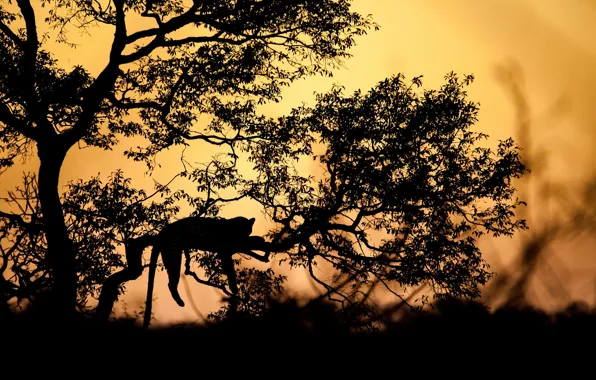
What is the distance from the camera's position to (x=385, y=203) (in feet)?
38.5

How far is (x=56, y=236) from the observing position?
1144cm

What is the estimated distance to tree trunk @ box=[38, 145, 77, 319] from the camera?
11062 millimetres

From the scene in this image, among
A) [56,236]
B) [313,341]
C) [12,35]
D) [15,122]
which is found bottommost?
[313,341]

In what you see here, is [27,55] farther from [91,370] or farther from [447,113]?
[447,113]

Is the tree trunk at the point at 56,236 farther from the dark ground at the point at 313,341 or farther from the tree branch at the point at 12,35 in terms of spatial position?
the tree branch at the point at 12,35

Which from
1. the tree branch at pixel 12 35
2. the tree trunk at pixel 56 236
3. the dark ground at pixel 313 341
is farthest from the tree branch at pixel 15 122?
the dark ground at pixel 313 341

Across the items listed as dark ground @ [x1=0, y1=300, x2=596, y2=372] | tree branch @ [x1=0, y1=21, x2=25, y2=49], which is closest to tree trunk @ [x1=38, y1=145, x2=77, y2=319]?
dark ground @ [x1=0, y1=300, x2=596, y2=372]

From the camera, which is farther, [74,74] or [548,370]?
[548,370]

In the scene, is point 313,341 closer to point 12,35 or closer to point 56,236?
point 56,236

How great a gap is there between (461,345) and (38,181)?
507 inches

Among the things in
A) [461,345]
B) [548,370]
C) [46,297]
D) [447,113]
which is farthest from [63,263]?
[548,370]

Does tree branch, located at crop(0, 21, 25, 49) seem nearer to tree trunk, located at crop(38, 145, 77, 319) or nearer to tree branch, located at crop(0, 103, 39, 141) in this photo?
tree branch, located at crop(0, 103, 39, 141)

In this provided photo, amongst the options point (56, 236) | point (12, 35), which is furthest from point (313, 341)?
point (12, 35)

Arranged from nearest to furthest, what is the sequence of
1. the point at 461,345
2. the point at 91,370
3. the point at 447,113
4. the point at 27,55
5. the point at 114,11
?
the point at 91,370 < the point at 447,113 < the point at 27,55 < the point at 114,11 < the point at 461,345
